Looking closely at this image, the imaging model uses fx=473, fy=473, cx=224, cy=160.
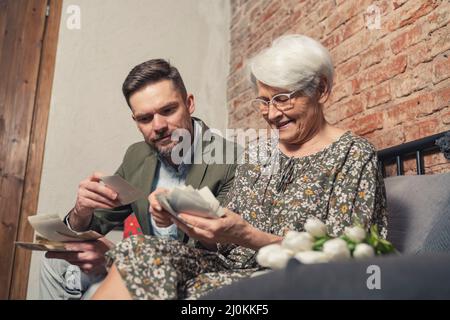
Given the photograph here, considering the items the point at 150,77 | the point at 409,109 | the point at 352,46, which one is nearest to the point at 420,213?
the point at 409,109

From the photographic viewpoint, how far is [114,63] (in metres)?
3.13

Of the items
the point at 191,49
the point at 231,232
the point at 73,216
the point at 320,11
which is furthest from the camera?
the point at 191,49

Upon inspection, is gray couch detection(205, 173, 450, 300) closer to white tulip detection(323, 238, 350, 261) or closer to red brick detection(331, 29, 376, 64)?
white tulip detection(323, 238, 350, 261)

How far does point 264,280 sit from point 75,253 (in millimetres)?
951

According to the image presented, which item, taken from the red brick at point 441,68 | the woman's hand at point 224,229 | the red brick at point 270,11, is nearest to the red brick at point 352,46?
the red brick at point 441,68

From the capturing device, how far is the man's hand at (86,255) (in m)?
1.60

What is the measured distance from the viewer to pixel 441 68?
62.7 inches

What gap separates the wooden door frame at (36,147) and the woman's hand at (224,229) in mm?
1878

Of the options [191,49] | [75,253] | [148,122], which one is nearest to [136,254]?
[75,253]

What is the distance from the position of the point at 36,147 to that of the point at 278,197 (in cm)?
195

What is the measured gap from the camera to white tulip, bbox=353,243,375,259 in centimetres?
86

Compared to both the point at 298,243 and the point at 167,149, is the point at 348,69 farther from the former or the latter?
the point at 298,243
